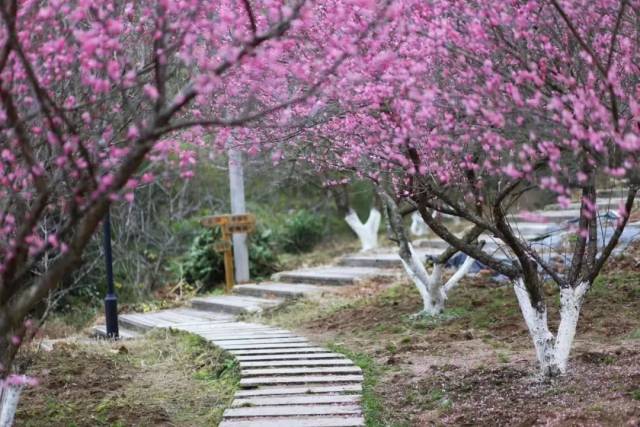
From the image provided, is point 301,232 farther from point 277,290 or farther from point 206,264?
point 277,290

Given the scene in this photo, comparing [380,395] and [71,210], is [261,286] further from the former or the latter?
[71,210]

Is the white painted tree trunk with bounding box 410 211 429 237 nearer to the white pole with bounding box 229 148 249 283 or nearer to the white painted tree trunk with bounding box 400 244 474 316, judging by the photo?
the white pole with bounding box 229 148 249 283

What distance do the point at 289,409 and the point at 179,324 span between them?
5533 millimetres

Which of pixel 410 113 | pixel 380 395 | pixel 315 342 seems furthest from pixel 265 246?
pixel 410 113

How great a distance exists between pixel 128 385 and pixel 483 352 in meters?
3.16

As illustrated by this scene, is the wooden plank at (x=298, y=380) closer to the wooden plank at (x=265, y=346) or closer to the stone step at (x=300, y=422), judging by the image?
the stone step at (x=300, y=422)

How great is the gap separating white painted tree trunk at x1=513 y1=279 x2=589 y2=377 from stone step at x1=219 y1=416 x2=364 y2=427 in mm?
1448

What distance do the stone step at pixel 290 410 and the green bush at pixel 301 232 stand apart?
1234 centimetres

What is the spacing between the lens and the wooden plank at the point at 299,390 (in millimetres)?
6734

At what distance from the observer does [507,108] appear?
185 inches

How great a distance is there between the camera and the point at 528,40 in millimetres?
5141

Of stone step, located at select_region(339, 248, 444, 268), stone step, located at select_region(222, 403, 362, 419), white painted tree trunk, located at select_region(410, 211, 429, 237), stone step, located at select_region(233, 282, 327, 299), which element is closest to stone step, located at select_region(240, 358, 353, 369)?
stone step, located at select_region(222, 403, 362, 419)

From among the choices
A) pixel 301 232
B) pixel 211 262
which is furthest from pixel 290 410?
pixel 301 232

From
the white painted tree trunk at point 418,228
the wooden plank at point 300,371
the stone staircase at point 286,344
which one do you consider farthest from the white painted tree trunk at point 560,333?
the white painted tree trunk at point 418,228
